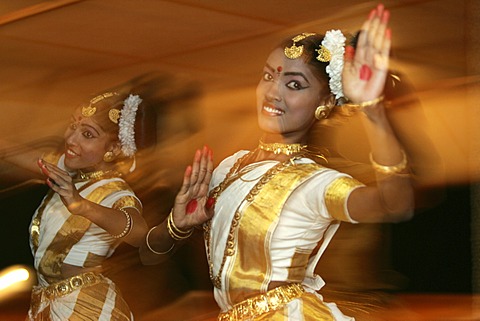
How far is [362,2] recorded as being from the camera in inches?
71.4

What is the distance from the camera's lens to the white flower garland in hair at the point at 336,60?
5.09ft

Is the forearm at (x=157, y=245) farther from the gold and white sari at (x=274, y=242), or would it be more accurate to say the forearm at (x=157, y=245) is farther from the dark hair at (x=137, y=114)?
the dark hair at (x=137, y=114)

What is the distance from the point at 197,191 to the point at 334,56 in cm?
35

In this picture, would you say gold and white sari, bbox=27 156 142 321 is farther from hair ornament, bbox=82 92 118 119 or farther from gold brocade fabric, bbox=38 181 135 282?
hair ornament, bbox=82 92 118 119

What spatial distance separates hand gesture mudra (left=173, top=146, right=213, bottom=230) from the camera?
1649 millimetres

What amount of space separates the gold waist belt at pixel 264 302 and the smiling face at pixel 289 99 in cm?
27

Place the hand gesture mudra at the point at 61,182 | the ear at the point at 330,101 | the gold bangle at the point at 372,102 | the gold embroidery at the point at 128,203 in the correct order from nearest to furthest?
the gold bangle at the point at 372,102 < the ear at the point at 330,101 < the hand gesture mudra at the point at 61,182 < the gold embroidery at the point at 128,203

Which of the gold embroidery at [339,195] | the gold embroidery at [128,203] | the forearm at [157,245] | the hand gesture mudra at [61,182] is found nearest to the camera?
the gold embroidery at [339,195]

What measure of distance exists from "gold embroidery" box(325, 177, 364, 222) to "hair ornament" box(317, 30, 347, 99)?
15 cm

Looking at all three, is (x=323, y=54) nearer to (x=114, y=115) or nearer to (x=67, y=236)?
(x=114, y=115)

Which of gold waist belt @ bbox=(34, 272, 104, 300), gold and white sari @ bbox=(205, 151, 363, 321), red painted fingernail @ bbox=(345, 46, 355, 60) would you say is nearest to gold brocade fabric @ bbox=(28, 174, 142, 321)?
gold waist belt @ bbox=(34, 272, 104, 300)

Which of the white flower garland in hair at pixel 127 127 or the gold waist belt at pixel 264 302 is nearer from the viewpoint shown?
the gold waist belt at pixel 264 302

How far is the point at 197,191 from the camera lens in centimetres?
166

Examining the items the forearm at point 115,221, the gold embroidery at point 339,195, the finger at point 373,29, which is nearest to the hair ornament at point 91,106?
the forearm at point 115,221
